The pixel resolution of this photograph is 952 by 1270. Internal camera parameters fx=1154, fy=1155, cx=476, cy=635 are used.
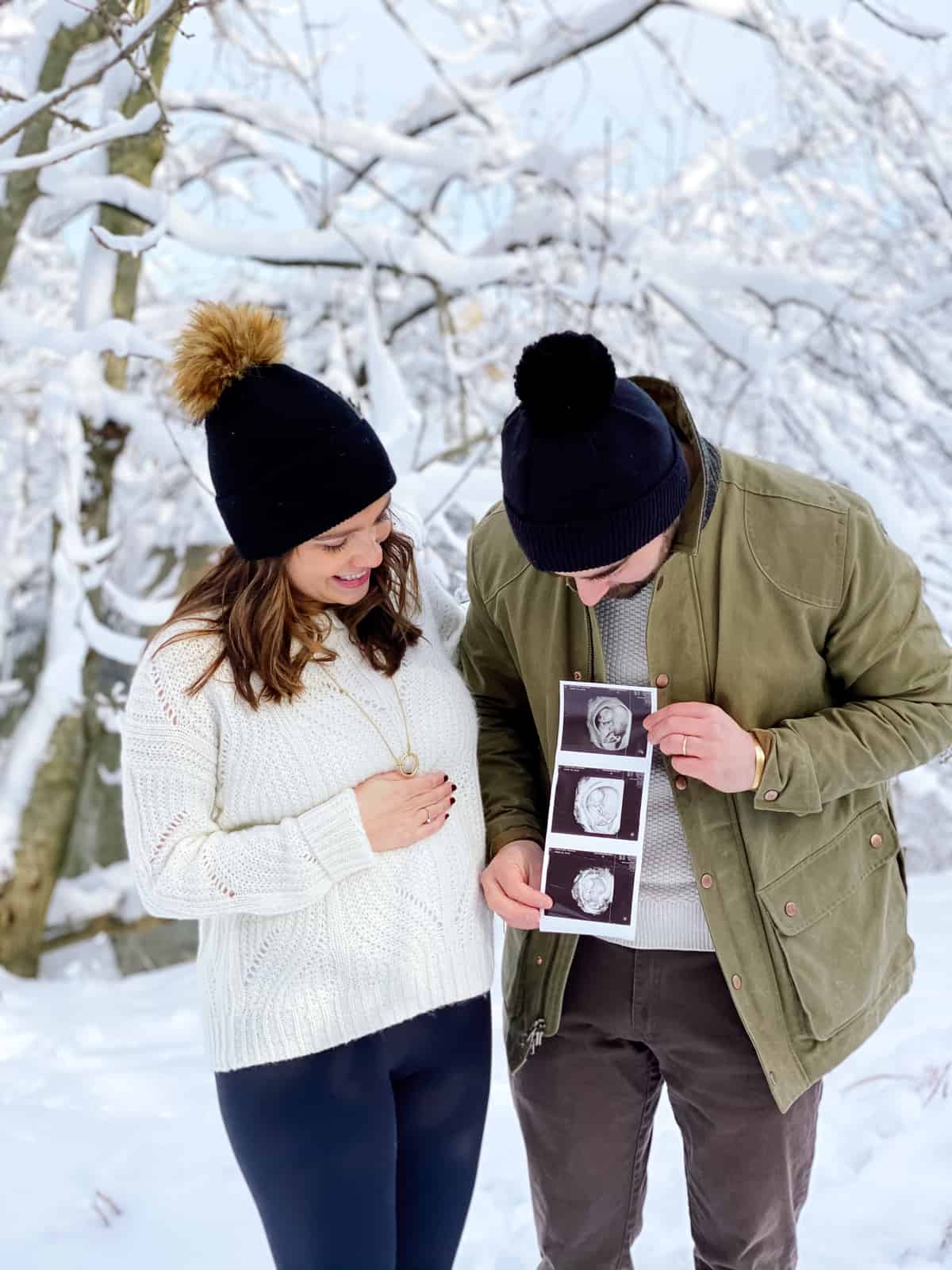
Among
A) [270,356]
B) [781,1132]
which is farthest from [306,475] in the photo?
[781,1132]

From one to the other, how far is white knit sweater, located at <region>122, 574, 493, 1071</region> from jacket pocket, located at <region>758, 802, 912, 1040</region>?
46 cm

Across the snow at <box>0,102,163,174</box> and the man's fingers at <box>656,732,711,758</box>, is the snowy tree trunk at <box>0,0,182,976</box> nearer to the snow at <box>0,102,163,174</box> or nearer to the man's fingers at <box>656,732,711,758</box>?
the snow at <box>0,102,163,174</box>

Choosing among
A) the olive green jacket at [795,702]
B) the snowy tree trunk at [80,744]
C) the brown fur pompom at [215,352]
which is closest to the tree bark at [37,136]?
the snowy tree trunk at [80,744]

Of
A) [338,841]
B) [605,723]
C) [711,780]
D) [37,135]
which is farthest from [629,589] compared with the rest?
[37,135]

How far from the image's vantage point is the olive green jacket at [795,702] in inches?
63.0

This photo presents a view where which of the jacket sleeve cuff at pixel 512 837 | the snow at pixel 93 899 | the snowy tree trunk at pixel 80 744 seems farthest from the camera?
the snow at pixel 93 899

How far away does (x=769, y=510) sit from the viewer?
64.8 inches

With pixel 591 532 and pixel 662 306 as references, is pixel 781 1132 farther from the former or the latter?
pixel 662 306

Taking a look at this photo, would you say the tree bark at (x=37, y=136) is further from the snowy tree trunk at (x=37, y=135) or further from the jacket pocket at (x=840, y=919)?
the jacket pocket at (x=840, y=919)

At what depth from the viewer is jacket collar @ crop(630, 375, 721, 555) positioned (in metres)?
1.57

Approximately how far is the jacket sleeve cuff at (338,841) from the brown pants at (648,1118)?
1.41 ft

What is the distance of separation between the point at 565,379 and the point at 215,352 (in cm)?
51

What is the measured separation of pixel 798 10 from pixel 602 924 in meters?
3.77

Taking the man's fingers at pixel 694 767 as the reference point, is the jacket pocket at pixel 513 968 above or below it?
below
